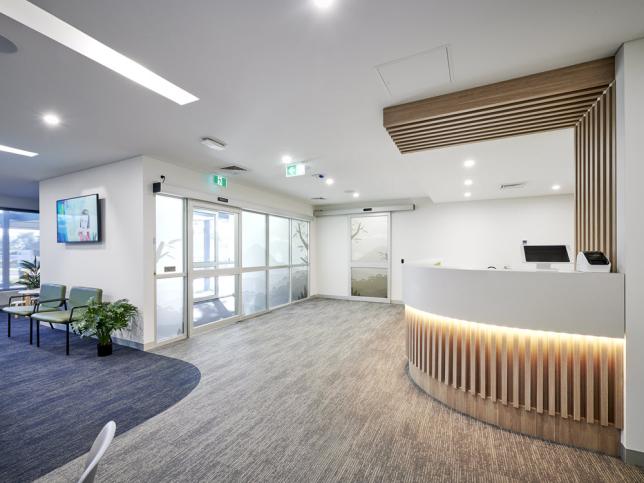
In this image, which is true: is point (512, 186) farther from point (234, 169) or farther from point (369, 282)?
point (234, 169)

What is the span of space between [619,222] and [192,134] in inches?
179

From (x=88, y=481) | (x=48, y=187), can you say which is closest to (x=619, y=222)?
(x=88, y=481)

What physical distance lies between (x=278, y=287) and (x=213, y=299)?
2.27 metres

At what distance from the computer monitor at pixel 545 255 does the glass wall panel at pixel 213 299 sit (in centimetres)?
549

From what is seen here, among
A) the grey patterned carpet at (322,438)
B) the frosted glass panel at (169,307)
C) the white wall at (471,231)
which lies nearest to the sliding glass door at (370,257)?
the white wall at (471,231)

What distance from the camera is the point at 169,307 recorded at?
16.8ft

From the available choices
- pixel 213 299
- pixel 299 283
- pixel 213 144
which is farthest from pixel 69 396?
pixel 299 283

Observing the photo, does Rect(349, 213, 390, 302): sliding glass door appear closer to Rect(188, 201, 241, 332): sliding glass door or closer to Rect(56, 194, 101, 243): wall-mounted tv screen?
Rect(188, 201, 241, 332): sliding glass door

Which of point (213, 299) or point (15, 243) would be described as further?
point (15, 243)

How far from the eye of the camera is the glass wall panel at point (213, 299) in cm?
571

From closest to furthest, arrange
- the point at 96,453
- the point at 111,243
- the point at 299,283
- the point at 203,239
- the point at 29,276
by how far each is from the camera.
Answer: the point at 96,453 < the point at 111,243 < the point at 203,239 < the point at 29,276 < the point at 299,283

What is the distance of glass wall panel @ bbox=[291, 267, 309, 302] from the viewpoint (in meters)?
8.73

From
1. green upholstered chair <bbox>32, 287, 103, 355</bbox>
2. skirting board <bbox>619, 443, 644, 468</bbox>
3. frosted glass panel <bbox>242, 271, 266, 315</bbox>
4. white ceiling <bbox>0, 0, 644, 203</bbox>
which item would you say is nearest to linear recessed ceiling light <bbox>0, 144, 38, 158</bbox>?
white ceiling <bbox>0, 0, 644, 203</bbox>

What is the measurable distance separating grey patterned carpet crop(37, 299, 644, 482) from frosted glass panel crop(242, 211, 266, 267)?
10.3 ft
